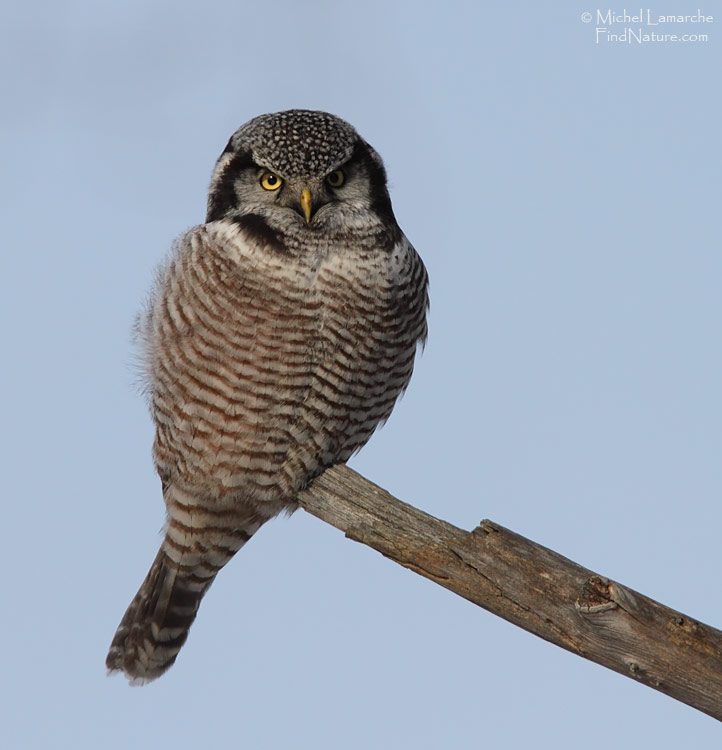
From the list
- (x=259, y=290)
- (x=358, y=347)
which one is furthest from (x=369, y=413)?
(x=259, y=290)

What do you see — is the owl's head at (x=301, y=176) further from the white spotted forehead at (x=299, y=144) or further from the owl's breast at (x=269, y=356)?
the owl's breast at (x=269, y=356)

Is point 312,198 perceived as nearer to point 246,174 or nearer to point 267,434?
point 246,174

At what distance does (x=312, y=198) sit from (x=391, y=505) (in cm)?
157

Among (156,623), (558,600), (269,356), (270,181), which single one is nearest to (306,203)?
(270,181)

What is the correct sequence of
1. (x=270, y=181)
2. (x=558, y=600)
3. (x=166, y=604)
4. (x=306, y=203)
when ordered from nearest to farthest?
(x=558, y=600), (x=306, y=203), (x=270, y=181), (x=166, y=604)

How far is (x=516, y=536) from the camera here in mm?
4496

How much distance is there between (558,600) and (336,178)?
2.38 meters

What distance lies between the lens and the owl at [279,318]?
5.43 m

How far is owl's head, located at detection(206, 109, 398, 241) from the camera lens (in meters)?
5.41

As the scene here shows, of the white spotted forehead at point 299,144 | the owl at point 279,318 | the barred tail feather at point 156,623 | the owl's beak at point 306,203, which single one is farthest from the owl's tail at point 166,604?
the white spotted forehead at point 299,144

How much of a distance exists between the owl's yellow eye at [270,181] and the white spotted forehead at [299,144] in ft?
0.23

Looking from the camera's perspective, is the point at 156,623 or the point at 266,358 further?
the point at 156,623

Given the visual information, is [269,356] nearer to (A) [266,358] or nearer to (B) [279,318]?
(A) [266,358]

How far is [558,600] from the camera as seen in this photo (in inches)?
171
